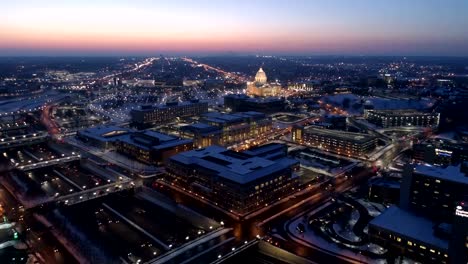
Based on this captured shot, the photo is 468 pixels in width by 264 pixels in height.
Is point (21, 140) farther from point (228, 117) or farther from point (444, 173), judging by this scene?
point (444, 173)

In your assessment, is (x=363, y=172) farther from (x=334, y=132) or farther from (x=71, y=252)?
(x=71, y=252)

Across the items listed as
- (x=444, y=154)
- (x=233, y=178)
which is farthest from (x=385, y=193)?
(x=444, y=154)

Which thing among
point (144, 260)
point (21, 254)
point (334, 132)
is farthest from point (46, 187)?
point (334, 132)

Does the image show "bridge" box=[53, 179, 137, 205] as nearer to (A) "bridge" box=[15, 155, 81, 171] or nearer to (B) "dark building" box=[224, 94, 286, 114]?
(A) "bridge" box=[15, 155, 81, 171]

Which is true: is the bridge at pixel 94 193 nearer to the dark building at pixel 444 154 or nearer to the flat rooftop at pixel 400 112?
the dark building at pixel 444 154

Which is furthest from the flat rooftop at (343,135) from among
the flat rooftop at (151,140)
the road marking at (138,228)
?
the road marking at (138,228)

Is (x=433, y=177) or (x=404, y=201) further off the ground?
(x=433, y=177)
